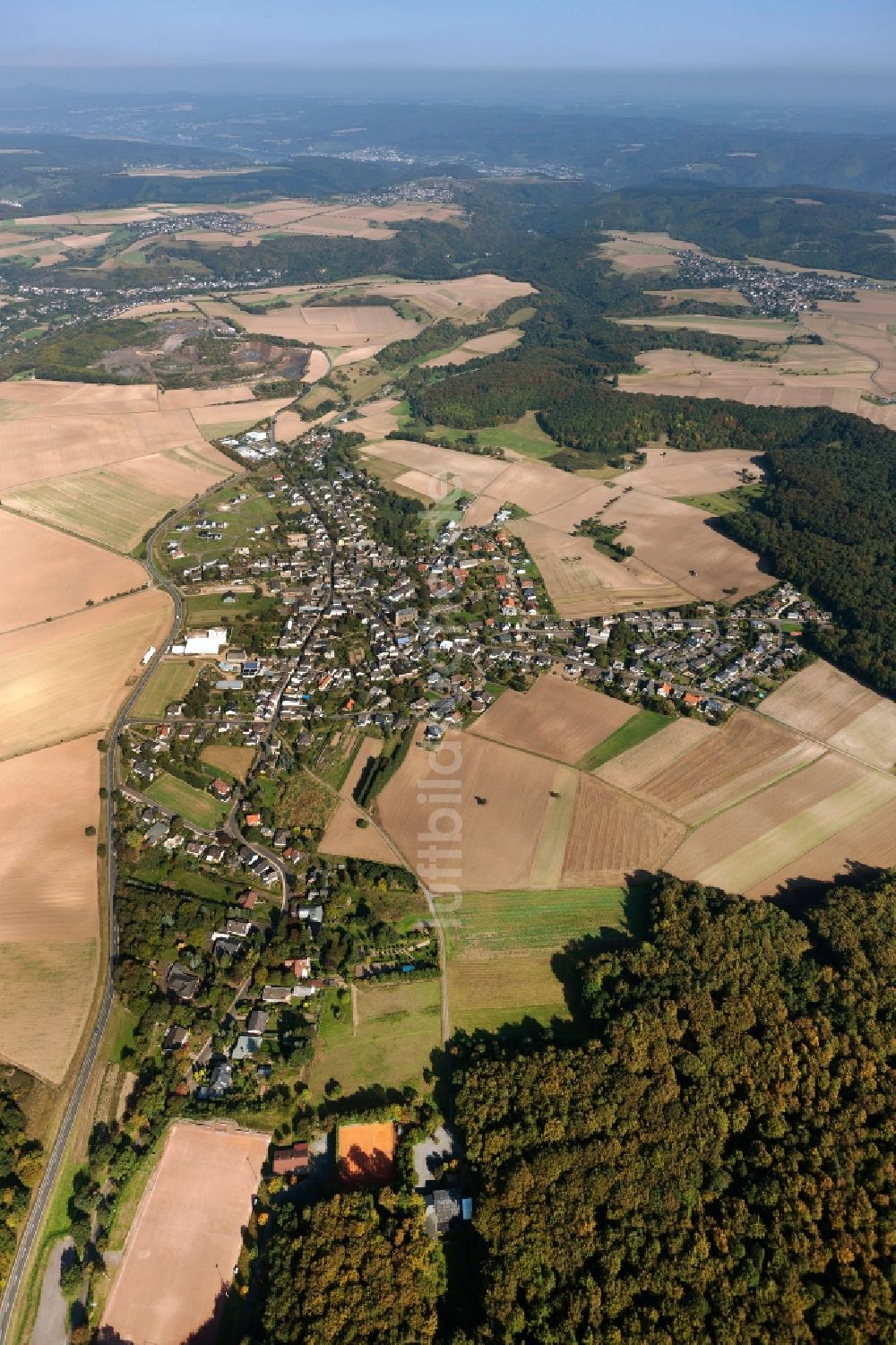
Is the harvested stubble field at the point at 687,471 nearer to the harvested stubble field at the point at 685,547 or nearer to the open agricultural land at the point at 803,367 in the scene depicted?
the harvested stubble field at the point at 685,547

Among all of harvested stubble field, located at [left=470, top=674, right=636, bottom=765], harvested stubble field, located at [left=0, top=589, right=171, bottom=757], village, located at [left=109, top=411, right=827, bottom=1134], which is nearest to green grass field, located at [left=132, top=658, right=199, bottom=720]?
village, located at [left=109, top=411, right=827, bottom=1134]

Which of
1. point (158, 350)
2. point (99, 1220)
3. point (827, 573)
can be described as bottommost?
point (99, 1220)

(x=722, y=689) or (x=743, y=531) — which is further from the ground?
(x=743, y=531)

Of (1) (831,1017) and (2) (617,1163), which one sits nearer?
(2) (617,1163)

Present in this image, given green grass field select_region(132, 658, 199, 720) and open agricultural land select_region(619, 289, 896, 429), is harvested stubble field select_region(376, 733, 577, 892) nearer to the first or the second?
green grass field select_region(132, 658, 199, 720)

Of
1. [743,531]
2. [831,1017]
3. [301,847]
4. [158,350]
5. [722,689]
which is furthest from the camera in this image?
[158,350]

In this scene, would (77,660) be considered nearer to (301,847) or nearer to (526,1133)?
(301,847)

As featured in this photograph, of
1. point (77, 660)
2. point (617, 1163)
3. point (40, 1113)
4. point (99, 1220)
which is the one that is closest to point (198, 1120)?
point (99, 1220)
